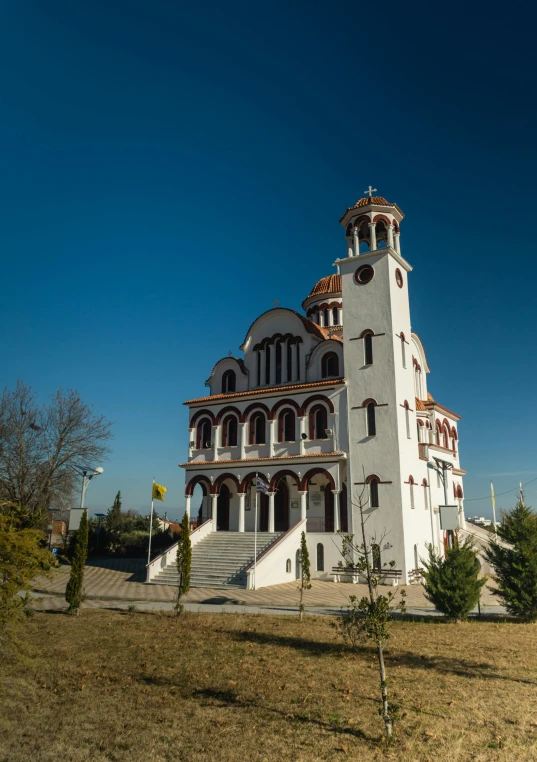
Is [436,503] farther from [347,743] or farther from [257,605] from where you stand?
Result: [347,743]

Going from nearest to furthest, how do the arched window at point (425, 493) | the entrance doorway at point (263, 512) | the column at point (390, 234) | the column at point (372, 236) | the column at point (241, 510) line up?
the arched window at point (425, 493) → the column at point (372, 236) → the column at point (390, 234) → the column at point (241, 510) → the entrance doorway at point (263, 512)

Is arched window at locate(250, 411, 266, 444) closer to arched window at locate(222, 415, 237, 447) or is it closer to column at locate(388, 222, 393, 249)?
arched window at locate(222, 415, 237, 447)

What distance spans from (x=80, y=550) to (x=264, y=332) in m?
18.5

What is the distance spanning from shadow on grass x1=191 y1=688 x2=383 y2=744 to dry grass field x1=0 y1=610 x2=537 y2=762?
0.02m

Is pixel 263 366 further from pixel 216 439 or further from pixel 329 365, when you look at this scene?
pixel 216 439

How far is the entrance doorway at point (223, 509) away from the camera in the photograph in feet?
108

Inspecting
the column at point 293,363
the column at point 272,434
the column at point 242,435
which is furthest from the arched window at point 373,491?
the column at point 293,363

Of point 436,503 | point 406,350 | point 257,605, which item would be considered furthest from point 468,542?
point 436,503

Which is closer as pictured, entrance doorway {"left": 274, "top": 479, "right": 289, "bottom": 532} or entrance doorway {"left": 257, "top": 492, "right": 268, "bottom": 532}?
Answer: entrance doorway {"left": 274, "top": 479, "right": 289, "bottom": 532}

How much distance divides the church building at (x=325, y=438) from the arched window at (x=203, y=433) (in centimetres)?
9

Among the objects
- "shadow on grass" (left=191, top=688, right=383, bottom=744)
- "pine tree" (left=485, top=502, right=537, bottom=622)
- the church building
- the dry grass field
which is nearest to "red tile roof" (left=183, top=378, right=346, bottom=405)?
the church building

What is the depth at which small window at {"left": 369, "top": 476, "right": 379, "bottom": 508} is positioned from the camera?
87.2 ft

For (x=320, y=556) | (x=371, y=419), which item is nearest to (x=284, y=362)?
(x=371, y=419)

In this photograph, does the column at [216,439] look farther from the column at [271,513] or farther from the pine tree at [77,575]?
the pine tree at [77,575]
